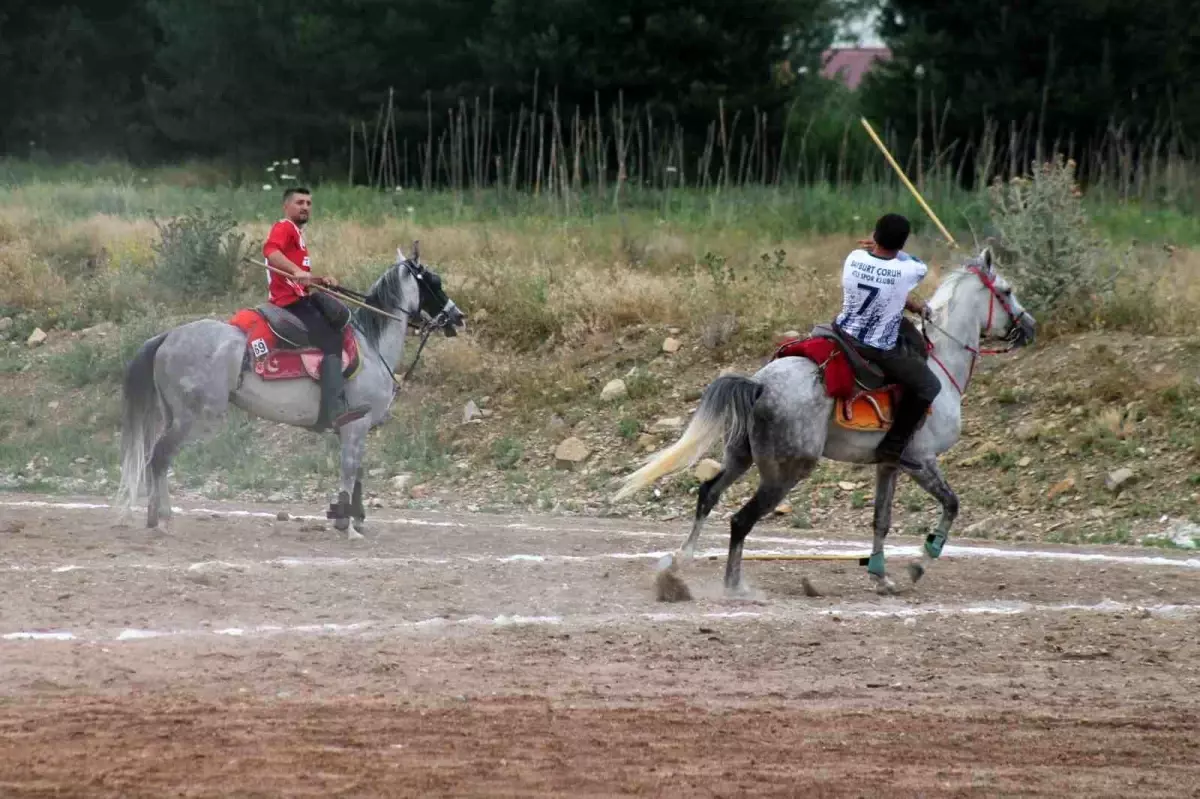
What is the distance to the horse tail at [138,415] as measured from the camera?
45.7ft

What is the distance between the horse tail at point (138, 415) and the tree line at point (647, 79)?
14766 millimetres

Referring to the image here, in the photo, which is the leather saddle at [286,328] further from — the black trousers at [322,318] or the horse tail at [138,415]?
the horse tail at [138,415]

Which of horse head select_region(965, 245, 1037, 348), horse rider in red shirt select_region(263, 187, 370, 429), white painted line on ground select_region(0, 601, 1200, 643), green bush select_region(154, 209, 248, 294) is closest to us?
white painted line on ground select_region(0, 601, 1200, 643)

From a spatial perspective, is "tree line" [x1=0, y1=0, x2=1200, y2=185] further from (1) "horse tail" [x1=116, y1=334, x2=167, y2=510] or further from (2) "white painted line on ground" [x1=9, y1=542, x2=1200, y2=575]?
(2) "white painted line on ground" [x1=9, y1=542, x2=1200, y2=575]

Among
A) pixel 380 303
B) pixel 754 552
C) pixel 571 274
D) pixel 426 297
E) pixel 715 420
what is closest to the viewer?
pixel 715 420

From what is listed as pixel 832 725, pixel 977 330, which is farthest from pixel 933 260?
pixel 832 725

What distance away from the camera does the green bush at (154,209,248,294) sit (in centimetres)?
2342

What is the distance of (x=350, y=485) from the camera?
13961 mm

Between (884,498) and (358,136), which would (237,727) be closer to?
(884,498)

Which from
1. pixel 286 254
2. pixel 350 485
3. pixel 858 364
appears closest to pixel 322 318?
pixel 286 254

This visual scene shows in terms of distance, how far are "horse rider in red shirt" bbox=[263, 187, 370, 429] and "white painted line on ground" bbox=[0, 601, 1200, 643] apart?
3.61 meters

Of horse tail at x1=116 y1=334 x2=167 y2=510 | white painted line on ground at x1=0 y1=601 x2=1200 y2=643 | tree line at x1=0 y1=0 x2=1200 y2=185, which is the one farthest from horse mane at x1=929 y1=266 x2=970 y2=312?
tree line at x1=0 y1=0 x2=1200 y2=185

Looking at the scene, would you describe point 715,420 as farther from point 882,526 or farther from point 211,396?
point 211,396

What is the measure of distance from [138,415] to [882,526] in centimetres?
575
